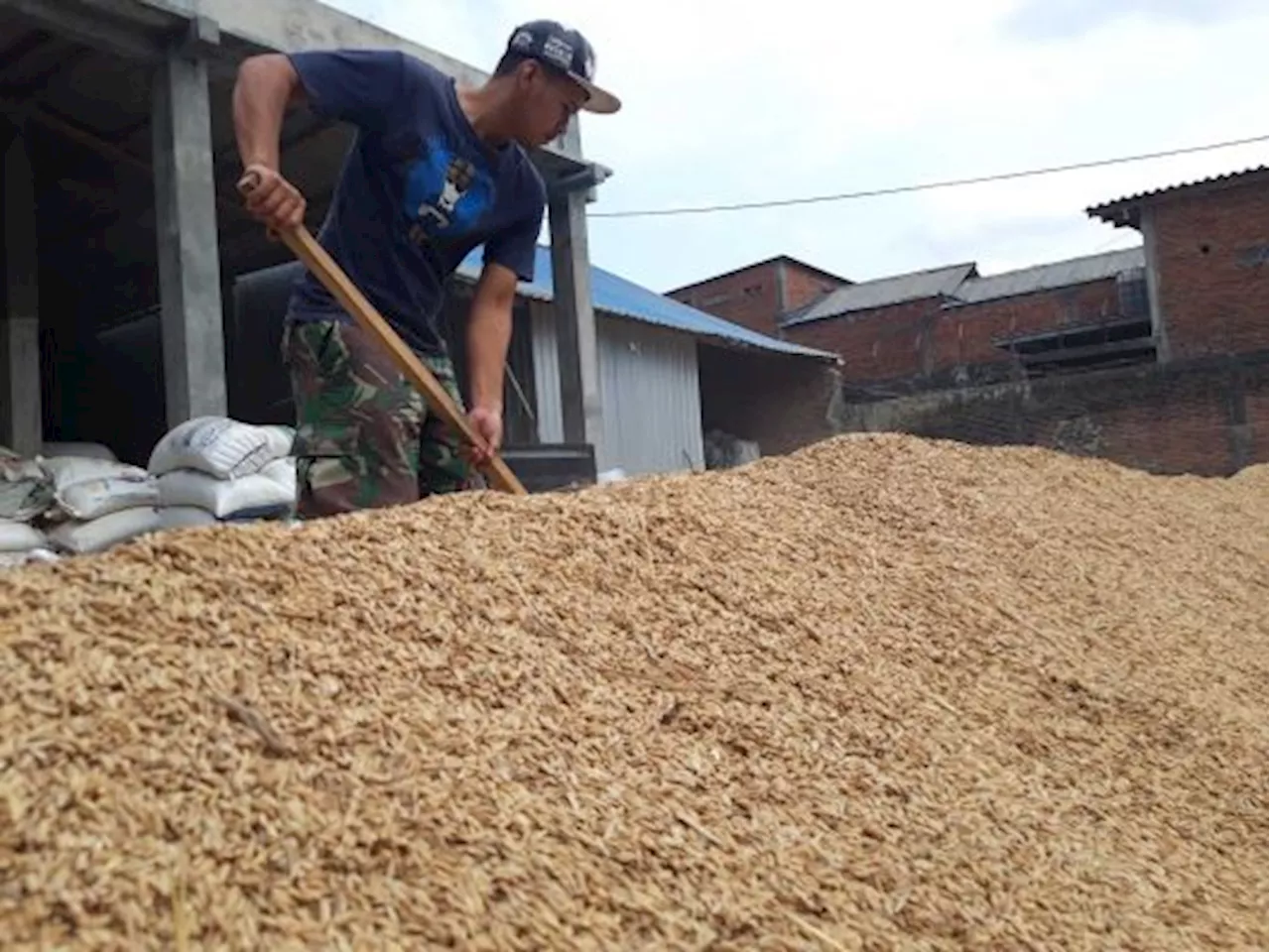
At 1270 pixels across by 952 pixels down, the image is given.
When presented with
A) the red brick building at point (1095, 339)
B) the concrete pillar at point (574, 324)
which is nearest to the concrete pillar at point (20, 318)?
the concrete pillar at point (574, 324)

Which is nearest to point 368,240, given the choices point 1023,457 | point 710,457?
point 1023,457

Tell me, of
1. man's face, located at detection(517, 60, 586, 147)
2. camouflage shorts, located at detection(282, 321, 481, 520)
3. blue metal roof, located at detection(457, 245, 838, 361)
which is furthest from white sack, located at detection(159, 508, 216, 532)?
blue metal roof, located at detection(457, 245, 838, 361)

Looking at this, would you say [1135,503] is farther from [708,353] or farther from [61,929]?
[708,353]

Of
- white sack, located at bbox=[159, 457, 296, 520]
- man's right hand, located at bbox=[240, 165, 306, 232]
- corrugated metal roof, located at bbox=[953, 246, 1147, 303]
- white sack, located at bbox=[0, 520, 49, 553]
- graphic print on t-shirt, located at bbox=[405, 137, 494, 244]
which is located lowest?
white sack, located at bbox=[0, 520, 49, 553]

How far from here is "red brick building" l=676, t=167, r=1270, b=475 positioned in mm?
13125

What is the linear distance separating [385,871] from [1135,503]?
5.24 meters

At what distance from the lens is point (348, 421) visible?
250 cm

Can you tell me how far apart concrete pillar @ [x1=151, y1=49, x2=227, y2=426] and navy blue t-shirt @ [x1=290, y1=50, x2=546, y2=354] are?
233 cm

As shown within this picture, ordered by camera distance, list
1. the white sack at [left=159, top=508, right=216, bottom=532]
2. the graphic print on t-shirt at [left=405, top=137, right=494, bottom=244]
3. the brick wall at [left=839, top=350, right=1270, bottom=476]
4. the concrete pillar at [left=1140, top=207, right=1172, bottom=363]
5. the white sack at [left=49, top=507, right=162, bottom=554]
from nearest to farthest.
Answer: the graphic print on t-shirt at [left=405, top=137, right=494, bottom=244] < the white sack at [left=159, top=508, right=216, bottom=532] < the white sack at [left=49, top=507, right=162, bottom=554] < the brick wall at [left=839, top=350, right=1270, bottom=476] < the concrete pillar at [left=1140, top=207, right=1172, bottom=363]

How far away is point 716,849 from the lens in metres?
1.55

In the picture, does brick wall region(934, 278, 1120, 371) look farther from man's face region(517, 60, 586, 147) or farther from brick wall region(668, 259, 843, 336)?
man's face region(517, 60, 586, 147)

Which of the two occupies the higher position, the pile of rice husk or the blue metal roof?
the blue metal roof

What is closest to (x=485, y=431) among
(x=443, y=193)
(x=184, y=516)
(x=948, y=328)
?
(x=443, y=193)

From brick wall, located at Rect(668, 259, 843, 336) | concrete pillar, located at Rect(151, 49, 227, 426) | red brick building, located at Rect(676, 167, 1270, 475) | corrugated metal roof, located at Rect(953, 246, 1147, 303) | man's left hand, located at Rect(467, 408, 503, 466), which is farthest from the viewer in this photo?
brick wall, located at Rect(668, 259, 843, 336)
